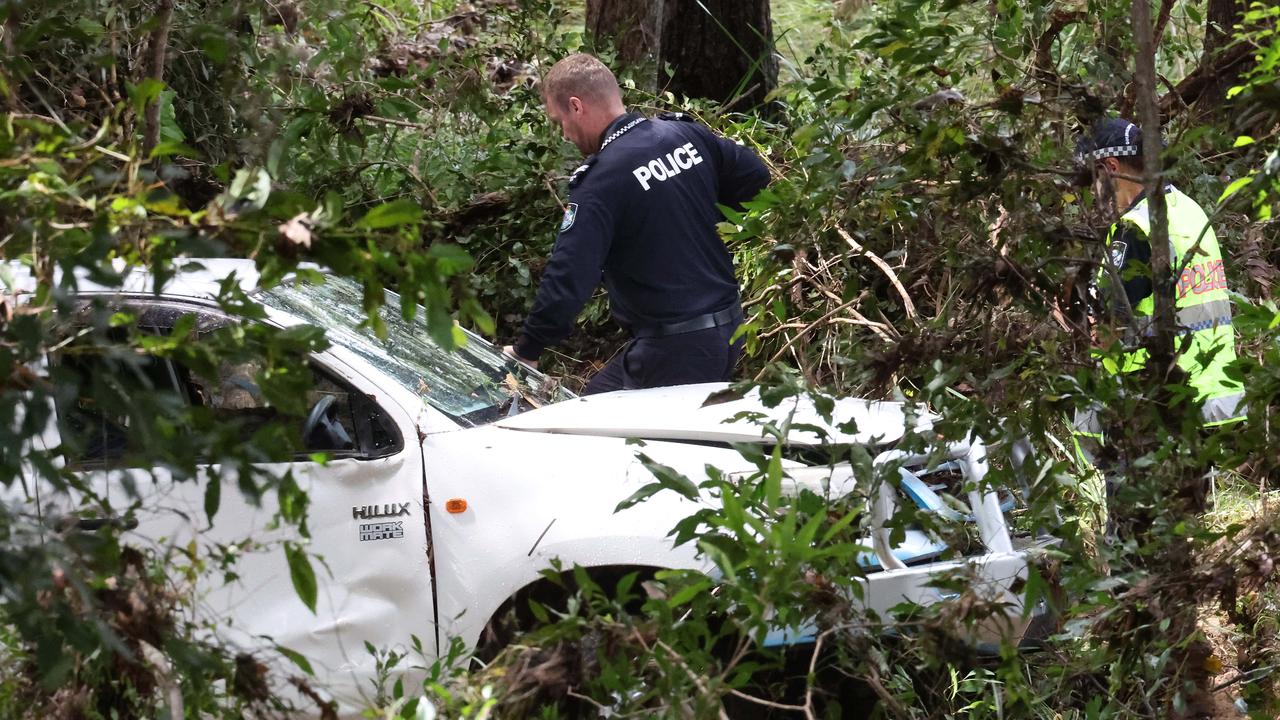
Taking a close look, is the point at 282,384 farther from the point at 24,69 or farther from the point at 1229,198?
the point at 1229,198

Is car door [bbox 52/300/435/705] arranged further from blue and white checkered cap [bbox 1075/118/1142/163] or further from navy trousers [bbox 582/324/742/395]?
blue and white checkered cap [bbox 1075/118/1142/163]

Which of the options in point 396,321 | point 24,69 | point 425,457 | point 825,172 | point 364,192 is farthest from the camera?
point 364,192

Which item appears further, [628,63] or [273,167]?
[628,63]

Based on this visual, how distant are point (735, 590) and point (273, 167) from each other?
1179 mm

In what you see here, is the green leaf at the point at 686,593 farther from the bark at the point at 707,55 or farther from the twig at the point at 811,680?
the bark at the point at 707,55

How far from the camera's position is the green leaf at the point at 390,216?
1863 millimetres

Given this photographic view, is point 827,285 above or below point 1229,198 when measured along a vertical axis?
below

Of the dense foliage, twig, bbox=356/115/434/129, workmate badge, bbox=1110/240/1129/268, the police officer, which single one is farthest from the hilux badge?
twig, bbox=356/115/434/129

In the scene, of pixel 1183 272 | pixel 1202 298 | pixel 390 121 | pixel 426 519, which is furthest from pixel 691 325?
pixel 390 121

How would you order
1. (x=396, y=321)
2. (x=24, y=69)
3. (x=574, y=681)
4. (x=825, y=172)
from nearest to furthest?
(x=24, y=69) < (x=574, y=681) < (x=825, y=172) < (x=396, y=321)

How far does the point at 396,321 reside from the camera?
14.4 feet

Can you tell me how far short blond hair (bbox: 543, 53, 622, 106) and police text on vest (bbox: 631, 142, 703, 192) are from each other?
40cm

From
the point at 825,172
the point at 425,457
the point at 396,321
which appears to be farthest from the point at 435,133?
the point at 825,172

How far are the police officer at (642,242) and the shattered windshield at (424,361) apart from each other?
44cm
